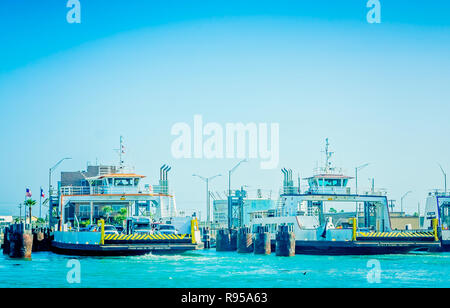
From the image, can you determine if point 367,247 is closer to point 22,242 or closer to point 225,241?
point 225,241

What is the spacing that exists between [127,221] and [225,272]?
44.6 feet

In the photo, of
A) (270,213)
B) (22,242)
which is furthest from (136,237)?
(270,213)

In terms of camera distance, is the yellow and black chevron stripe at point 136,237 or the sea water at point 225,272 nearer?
the sea water at point 225,272

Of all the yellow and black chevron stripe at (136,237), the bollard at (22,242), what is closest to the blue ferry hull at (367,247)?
the yellow and black chevron stripe at (136,237)

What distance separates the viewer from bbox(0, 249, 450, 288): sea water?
105 ft

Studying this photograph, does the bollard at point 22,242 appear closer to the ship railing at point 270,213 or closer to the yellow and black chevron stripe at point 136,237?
→ the yellow and black chevron stripe at point 136,237

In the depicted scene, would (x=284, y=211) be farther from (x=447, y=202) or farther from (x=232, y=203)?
(x=447, y=202)

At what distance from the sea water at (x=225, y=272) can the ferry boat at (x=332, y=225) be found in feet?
4.48

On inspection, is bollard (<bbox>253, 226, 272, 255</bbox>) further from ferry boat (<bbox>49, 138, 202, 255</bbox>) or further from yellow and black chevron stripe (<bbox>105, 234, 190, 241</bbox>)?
yellow and black chevron stripe (<bbox>105, 234, 190, 241</bbox>)

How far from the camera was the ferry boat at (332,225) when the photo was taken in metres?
48.9
